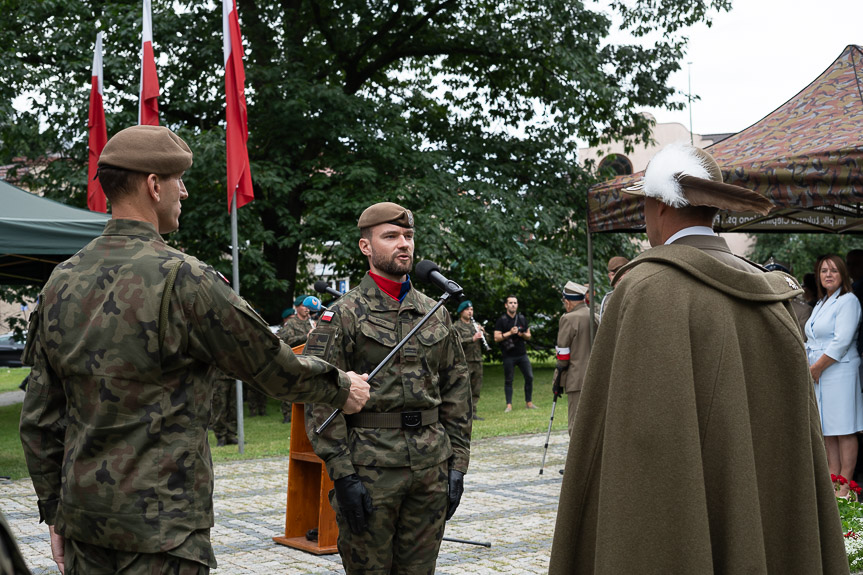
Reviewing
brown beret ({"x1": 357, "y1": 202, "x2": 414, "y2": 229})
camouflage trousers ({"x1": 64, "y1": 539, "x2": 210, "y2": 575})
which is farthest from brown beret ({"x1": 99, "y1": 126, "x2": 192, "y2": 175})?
brown beret ({"x1": 357, "y1": 202, "x2": 414, "y2": 229})

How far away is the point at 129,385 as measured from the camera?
2.68 metres

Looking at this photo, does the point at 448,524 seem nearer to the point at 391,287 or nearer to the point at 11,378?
the point at 391,287

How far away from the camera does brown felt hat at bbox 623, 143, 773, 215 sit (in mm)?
2764

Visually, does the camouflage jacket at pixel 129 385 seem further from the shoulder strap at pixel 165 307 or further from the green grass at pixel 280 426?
the green grass at pixel 280 426

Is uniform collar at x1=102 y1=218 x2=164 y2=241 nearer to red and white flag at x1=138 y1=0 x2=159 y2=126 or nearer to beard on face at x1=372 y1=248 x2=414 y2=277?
beard on face at x1=372 y1=248 x2=414 y2=277

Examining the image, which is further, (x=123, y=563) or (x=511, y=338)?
(x=511, y=338)

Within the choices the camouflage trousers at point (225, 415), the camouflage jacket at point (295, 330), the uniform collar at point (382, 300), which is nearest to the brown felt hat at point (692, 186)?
the uniform collar at point (382, 300)

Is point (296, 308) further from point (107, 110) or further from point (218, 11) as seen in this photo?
point (218, 11)

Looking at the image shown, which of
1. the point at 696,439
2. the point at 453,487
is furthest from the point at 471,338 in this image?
the point at 696,439

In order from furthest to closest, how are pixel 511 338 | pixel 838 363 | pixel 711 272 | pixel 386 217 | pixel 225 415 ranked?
pixel 511 338
pixel 225 415
pixel 838 363
pixel 386 217
pixel 711 272

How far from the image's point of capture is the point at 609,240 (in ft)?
70.8

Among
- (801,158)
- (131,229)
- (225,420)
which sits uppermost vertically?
(801,158)

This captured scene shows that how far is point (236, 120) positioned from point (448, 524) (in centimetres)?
652

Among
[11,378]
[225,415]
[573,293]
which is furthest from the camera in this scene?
[11,378]
